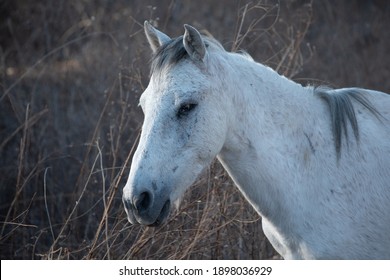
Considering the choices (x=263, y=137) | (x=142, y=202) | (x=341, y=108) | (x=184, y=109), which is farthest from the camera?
(x=341, y=108)

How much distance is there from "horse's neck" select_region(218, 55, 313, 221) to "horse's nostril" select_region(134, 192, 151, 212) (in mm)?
528

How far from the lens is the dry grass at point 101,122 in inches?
157

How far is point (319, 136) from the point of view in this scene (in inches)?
117

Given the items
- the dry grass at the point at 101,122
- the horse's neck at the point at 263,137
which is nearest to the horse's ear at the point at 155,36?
the horse's neck at the point at 263,137

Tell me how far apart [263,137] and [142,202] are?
0.70 metres

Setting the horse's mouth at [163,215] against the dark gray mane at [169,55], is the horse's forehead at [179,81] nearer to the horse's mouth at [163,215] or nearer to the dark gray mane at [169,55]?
the dark gray mane at [169,55]

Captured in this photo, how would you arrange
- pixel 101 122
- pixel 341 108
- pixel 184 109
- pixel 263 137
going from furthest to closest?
pixel 101 122 < pixel 341 108 < pixel 263 137 < pixel 184 109

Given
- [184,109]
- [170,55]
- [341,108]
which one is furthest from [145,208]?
[341,108]

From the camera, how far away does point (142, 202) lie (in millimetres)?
2578

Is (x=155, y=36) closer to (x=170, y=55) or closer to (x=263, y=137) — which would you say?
(x=170, y=55)

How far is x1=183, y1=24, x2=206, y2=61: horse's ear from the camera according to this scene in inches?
108

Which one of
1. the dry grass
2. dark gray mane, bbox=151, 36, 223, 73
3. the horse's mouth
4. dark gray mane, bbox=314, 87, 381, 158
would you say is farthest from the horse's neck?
the dry grass

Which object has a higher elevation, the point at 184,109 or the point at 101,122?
the point at 184,109
